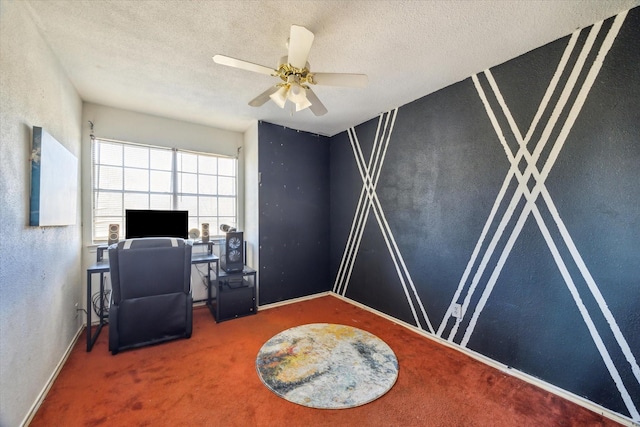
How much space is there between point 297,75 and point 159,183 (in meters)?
2.60

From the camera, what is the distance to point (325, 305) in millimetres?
3652

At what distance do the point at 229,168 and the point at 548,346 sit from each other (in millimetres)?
4068

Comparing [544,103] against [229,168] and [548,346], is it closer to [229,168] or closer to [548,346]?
[548,346]

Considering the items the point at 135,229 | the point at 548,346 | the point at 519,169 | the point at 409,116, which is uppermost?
the point at 409,116

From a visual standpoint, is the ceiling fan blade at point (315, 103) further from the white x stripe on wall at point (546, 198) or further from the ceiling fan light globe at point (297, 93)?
the white x stripe on wall at point (546, 198)

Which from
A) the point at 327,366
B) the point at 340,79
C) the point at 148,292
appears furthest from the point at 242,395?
the point at 340,79

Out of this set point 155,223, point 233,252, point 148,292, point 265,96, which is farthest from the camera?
point 233,252

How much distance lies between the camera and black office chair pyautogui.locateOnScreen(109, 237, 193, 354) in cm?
232

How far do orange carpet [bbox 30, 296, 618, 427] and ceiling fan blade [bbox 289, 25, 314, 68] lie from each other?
2.29m

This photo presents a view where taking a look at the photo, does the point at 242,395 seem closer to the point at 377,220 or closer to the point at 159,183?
the point at 377,220

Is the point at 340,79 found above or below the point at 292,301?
above

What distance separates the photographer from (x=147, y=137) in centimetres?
332

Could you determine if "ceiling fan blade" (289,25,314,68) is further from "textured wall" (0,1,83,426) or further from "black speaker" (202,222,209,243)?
"black speaker" (202,222,209,243)

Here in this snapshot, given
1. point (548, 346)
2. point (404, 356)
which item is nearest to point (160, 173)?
point (404, 356)
